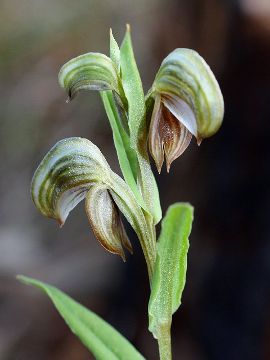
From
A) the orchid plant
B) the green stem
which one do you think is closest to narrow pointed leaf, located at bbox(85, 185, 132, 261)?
the orchid plant

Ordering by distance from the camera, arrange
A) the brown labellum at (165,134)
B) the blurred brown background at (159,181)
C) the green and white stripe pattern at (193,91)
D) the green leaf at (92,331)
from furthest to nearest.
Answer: the blurred brown background at (159,181)
the green leaf at (92,331)
the brown labellum at (165,134)
the green and white stripe pattern at (193,91)

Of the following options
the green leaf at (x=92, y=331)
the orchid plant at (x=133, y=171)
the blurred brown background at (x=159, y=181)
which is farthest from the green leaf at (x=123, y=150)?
the blurred brown background at (x=159, y=181)

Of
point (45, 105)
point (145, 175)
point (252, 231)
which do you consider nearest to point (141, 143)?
point (145, 175)

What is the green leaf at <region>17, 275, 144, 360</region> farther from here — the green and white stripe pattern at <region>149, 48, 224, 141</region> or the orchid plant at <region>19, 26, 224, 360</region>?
the green and white stripe pattern at <region>149, 48, 224, 141</region>

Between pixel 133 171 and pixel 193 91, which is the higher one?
pixel 193 91

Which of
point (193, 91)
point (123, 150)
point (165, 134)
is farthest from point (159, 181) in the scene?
point (193, 91)

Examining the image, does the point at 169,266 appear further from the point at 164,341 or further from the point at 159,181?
the point at 159,181

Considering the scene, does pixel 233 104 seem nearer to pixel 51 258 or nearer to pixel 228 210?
pixel 228 210

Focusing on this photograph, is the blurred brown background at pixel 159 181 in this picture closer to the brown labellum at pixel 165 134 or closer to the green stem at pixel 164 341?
the green stem at pixel 164 341
